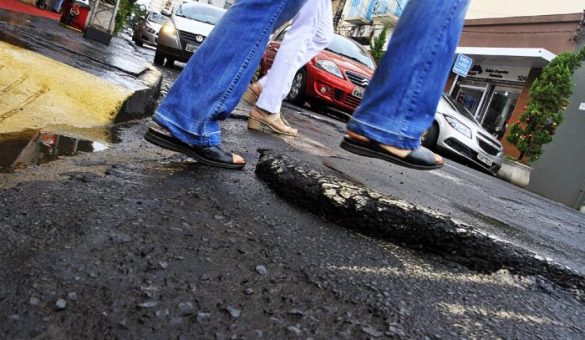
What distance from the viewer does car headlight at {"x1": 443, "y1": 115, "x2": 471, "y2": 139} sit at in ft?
28.4

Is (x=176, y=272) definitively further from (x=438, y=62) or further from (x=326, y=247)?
(x=438, y=62)

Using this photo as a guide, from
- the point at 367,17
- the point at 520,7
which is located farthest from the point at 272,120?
the point at 367,17

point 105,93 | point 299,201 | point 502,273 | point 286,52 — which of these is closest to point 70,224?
point 299,201

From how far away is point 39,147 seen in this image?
1.62 m

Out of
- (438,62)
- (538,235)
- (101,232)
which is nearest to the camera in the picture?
(101,232)

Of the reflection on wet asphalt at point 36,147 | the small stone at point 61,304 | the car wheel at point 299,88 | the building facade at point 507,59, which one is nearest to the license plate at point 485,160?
the car wheel at point 299,88

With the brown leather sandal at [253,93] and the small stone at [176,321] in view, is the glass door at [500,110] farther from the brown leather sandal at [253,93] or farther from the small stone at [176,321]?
the small stone at [176,321]

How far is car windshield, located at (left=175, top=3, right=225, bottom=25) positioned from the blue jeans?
7.99 m

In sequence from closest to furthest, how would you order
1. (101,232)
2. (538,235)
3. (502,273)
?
(101,232) → (502,273) → (538,235)

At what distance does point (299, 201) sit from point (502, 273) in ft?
2.39

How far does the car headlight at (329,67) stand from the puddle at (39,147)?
19.7 feet

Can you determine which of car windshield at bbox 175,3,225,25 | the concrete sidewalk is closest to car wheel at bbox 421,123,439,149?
A: car windshield at bbox 175,3,225,25

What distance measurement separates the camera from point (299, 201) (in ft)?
5.70

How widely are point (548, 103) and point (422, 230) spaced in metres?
10.00
